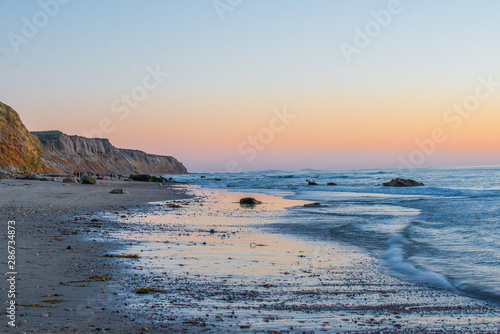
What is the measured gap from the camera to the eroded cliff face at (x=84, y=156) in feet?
332

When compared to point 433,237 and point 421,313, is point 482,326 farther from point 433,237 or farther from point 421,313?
point 433,237

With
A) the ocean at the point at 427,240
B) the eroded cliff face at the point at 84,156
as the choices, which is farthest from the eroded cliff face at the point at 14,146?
the ocean at the point at 427,240

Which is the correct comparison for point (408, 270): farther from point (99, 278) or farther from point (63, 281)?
point (63, 281)

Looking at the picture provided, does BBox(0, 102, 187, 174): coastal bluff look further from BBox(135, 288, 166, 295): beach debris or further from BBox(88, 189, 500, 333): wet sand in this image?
BBox(135, 288, 166, 295): beach debris

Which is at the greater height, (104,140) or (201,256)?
(104,140)

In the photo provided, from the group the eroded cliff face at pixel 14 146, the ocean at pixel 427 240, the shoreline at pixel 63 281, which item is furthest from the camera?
the eroded cliff face at pixel 14 146

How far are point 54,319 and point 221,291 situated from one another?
2.35 meters

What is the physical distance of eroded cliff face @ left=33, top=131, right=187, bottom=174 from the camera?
332ft

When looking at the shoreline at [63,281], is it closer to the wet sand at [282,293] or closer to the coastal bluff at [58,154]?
the wet sand at [282,293]

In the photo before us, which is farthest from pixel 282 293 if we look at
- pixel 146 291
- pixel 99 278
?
pixel 99 278

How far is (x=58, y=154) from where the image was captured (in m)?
109

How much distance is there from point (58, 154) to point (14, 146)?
214 ft

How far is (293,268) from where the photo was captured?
7789mm

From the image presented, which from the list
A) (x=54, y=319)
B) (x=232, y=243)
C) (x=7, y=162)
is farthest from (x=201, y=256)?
(x=7, y=162)
